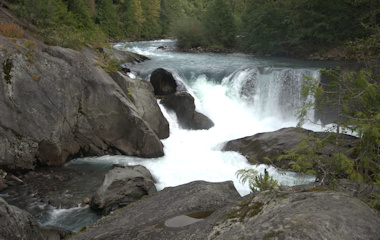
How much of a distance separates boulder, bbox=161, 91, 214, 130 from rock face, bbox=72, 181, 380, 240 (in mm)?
8240

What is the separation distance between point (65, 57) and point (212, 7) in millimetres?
25257

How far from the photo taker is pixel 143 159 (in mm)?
9711

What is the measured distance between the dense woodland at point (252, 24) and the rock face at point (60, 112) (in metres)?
3.13

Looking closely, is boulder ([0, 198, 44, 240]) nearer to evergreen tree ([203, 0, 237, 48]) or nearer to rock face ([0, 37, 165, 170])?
rock face ([0, 37, 165, 170])

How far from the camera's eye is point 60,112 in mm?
8797

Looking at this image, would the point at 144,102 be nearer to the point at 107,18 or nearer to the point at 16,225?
the point at 16,225

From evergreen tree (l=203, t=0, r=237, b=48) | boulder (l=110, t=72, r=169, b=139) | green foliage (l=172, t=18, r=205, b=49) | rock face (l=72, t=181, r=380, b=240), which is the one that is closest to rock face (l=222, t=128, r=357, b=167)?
boulder (l=110, t=72, r=169, b=139)

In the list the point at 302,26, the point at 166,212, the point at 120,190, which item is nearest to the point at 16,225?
the point at 166,212

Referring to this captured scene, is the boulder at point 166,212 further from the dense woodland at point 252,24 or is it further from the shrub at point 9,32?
the dense woodland at point 252,24

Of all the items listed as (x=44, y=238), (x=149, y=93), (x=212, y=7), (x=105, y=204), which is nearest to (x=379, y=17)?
(x=212, y=7)

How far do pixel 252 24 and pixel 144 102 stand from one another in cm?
2010

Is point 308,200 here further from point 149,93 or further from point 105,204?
point 149,93

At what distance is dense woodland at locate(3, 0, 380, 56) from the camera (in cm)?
1341

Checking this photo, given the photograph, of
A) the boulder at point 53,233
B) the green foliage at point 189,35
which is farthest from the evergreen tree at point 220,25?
the boulder at point 53,233
